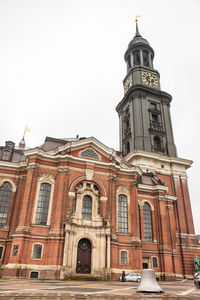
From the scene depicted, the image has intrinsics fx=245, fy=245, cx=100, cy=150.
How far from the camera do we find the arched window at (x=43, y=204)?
27.7 metres

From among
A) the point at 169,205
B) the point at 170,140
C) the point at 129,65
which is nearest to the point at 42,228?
the point at 169,205

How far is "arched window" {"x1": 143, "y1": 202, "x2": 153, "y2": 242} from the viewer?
33.7m

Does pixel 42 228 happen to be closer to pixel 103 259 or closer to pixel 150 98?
pixel 103 259

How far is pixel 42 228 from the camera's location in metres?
27.0

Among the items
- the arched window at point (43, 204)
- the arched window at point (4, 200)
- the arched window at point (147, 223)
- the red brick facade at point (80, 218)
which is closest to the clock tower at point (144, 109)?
the red brick facade at point (80, 218)

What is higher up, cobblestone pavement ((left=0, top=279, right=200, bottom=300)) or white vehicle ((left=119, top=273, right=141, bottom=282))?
white vehicle ((left=119, top=273, right=141, bottom=282))

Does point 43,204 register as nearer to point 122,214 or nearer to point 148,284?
point 122,214

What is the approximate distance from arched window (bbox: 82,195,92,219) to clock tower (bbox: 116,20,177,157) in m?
21.4

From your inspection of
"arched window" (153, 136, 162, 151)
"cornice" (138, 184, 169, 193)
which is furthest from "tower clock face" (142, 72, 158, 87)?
"cornice" (138, 184, 169, 193)

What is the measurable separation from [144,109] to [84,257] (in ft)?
114

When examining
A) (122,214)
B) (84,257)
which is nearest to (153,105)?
(122,214)

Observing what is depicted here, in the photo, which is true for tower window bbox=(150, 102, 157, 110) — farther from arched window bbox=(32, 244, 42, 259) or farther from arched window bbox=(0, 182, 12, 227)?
arched window bbox=(32, 244, 42, 259)

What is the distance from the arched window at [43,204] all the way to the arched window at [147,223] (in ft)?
46.5

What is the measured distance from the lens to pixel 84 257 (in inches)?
1061
